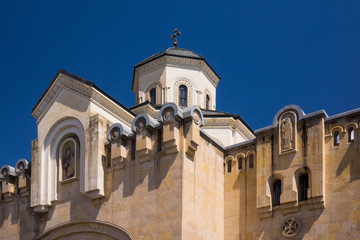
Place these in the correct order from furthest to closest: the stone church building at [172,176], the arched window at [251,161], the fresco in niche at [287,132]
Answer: the arched window at [251,161] < the fresco in niche at [287,132] < the stone church building at [172,176]

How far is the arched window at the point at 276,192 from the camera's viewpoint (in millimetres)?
21594

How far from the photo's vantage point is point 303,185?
69.5ft

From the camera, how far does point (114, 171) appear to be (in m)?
23.0

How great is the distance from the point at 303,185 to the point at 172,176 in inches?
194

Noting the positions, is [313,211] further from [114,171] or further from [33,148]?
[33,148]

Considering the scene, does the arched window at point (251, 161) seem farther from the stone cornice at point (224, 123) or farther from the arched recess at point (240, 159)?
the stone cornice at point (224, 123)

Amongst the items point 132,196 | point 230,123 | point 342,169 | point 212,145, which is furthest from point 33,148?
point 342,169

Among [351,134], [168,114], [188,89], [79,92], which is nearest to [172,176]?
[168,114]

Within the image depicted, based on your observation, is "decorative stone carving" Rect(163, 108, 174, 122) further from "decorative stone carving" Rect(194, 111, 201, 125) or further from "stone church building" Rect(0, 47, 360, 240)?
"decorative stone carving" Rect(194, 111, 201, 125)

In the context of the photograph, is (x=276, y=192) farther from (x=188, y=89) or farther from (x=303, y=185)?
(x=188, y=89)

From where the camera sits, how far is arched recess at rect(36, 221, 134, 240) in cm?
2206

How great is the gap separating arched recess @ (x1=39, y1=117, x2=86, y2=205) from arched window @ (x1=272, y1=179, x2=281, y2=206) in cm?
817

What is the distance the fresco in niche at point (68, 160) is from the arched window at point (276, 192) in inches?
343

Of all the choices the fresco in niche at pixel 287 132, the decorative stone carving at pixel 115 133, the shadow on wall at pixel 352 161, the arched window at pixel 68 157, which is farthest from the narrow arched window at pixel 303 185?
the arched window at pixel 68 157
